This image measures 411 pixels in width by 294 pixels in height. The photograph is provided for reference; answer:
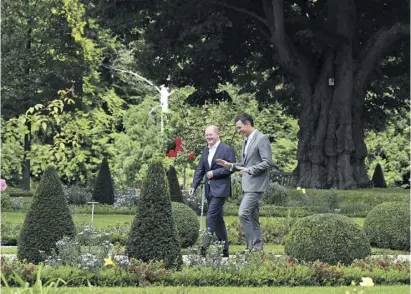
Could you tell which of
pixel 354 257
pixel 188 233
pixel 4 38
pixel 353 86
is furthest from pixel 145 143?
pixel 354 257

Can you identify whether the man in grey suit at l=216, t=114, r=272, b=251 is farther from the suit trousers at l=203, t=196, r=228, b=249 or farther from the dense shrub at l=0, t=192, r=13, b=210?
the dense shrub at l=0, t=192, r=13, b=210

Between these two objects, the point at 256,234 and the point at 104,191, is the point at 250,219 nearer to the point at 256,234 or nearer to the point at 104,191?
the point at 256,234

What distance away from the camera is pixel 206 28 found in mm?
28406

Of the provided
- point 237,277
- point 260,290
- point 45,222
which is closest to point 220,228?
point 237,277

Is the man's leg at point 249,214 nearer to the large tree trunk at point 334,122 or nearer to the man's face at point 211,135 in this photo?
the man's face at point 211,135

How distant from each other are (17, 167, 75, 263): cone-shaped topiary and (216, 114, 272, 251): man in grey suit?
2155mm

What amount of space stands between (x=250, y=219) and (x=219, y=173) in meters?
0.78

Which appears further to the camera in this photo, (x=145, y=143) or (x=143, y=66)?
(x=145, y=143)

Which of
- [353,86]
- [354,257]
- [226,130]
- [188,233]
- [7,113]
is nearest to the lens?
[354,257]

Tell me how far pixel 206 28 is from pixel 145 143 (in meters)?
10.1

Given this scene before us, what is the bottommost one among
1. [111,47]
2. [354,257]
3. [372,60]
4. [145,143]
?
[354,257]

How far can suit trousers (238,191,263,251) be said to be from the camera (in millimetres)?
12625

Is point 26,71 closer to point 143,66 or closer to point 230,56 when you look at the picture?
point 143,66

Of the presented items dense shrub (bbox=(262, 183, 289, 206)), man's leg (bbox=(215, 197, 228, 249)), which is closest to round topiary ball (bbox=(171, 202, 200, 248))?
man's leg (bbox=(215, 197, 228, 249))
